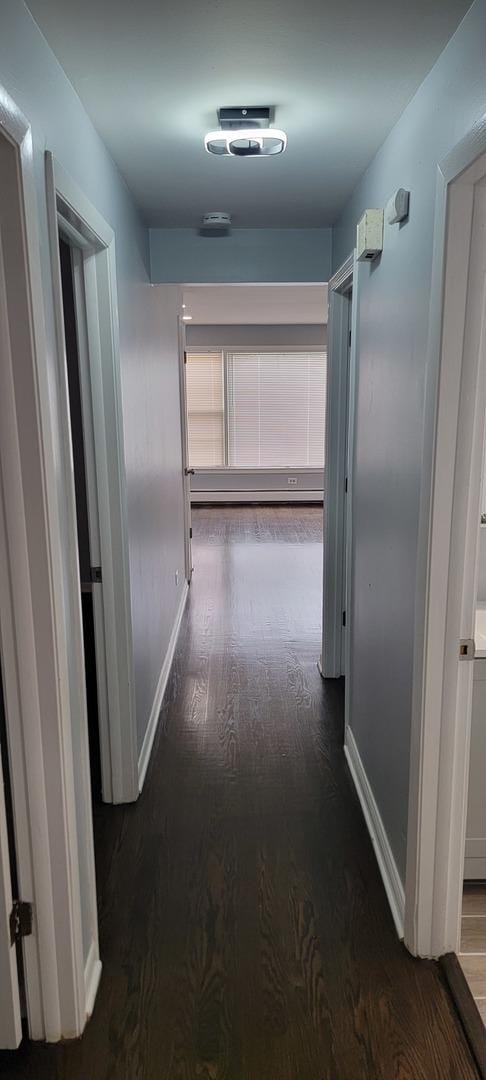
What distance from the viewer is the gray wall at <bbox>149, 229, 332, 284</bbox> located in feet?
11.2

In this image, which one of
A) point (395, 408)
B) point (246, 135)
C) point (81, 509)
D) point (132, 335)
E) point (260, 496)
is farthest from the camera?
point (260, 496)

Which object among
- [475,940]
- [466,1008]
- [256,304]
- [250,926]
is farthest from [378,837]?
[256,304]

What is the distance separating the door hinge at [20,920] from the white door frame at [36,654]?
0.6 inches

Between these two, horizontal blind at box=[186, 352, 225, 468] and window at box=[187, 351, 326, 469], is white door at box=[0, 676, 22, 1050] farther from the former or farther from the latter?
window at box=[187, 351, 326, 469]

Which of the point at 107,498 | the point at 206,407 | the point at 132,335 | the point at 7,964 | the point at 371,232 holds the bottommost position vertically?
the point at 7,964

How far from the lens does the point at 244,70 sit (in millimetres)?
1691

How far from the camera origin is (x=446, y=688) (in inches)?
70.4

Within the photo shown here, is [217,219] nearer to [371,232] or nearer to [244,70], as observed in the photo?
[371,232]

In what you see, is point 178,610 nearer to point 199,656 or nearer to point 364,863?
point 199,656

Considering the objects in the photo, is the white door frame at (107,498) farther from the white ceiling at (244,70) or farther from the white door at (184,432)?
the white door at (184,432)

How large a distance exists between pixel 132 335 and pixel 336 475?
1.40 m

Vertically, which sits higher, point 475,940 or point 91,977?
point 91,977

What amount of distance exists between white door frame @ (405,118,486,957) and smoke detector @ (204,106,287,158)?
0.65 meters

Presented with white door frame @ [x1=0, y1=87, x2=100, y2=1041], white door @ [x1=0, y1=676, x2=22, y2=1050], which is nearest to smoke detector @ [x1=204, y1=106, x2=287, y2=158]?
white door frame @ [x1=0, y1=87, x2=100, y2=1041]
